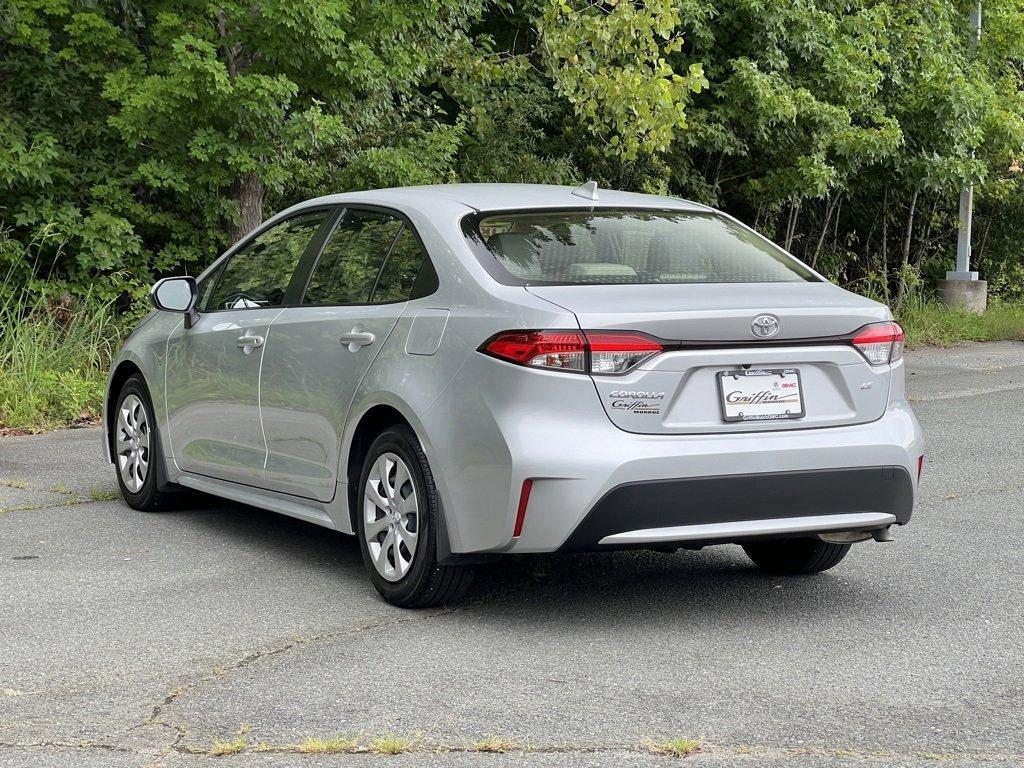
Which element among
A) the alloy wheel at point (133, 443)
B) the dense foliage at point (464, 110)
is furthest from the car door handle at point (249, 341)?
the dense foliage at point (464, 110)

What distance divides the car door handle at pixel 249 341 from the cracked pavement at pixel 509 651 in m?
0.94

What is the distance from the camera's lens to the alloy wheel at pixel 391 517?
18.7ft

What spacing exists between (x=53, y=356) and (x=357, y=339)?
23.5 feet

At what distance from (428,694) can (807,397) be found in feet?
5.82

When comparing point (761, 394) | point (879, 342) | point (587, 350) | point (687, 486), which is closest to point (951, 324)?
point (879, 342)

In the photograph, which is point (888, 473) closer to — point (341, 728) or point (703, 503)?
point (703, 503)

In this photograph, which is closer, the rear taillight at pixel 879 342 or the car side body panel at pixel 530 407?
the car side body panel at pixel 530 407

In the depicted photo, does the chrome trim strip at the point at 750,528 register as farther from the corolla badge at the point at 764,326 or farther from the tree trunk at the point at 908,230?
the tree trunk at the point at 908,230

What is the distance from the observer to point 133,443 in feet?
26.3

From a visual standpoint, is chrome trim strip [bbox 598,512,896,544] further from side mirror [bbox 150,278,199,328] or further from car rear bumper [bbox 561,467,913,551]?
side mirror [bbox 150,278,199,328]

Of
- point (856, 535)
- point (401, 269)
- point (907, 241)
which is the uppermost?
point (401, 269)

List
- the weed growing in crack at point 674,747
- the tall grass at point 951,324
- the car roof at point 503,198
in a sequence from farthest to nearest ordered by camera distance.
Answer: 1. the tall grass at point 951,324
2. the car roof at point 503,198
3. the weed growing in crack at point 674,747

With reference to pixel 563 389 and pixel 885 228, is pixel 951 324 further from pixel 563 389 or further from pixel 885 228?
pixel 563 389

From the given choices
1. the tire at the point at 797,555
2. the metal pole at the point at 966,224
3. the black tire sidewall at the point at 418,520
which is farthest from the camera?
the metal pole at the point at 966,224
